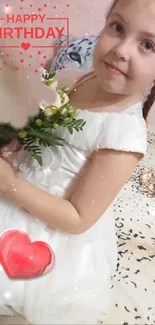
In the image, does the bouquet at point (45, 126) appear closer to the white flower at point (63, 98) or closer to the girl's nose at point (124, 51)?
the white flower at point (63, 98)

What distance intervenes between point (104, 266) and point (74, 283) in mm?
88

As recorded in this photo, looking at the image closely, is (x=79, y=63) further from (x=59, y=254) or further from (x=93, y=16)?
(x=59, y=254)

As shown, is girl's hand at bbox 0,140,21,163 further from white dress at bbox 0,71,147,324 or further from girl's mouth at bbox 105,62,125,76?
girl's mouth at bbox 105,62,125,76

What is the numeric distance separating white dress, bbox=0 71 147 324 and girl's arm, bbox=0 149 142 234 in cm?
2

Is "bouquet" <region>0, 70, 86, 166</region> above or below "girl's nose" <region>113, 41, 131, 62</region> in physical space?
below

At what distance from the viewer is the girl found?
0.66 m

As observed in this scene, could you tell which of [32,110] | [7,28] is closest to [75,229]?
[32,110]

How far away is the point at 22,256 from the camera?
705 mm

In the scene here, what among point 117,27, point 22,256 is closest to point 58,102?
point 117,27

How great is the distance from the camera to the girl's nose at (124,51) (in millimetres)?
632

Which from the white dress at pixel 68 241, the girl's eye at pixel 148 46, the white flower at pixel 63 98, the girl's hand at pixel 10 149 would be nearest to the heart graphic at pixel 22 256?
the white dress at pixel 68 241

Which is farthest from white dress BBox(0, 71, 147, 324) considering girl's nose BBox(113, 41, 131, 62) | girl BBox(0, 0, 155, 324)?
girl's nose BBox(113, 41, 131, 62)

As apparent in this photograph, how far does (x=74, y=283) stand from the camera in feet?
2.45

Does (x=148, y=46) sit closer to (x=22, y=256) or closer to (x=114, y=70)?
(x=114, y=70)
